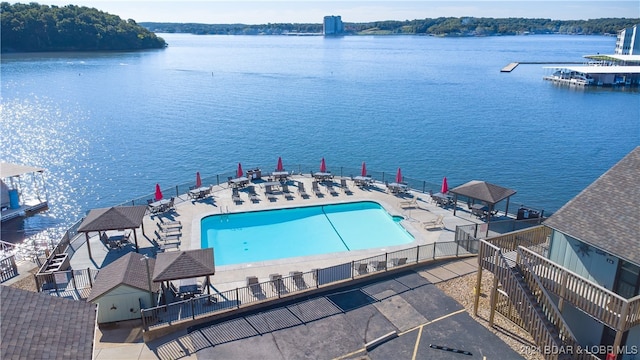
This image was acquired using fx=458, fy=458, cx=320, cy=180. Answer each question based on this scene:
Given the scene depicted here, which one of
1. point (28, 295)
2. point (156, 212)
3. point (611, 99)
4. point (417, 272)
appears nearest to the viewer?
point (28, 295)

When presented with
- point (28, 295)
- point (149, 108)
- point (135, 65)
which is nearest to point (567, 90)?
point (149, 108)

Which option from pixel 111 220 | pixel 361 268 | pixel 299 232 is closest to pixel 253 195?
pixel 299 232

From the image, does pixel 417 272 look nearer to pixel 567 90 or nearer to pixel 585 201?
pixel 585 201

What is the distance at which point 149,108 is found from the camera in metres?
73.2

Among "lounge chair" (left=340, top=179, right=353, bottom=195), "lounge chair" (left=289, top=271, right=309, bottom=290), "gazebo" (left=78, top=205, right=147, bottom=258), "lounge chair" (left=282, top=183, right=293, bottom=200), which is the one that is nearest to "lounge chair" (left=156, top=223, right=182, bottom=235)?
"gazebo" (left=78, top=205, right=147, bottom=258)

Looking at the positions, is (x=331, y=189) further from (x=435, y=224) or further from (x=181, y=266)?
(x=181, y=266)

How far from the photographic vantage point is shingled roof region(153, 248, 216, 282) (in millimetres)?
→ 16672

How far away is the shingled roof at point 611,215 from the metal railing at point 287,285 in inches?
245

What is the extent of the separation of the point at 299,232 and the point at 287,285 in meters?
8.20

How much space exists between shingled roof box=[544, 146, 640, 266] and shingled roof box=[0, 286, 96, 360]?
1445 cm

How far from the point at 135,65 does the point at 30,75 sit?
1223 inches

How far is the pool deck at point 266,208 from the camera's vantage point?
2094 cm

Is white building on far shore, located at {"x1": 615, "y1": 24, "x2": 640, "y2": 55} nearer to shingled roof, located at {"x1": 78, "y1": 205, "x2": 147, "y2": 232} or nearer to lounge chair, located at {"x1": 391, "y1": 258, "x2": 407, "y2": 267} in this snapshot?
lounge chair, located at {"x1": 391, "y1": 258, "x2": 407, "y2": 267}

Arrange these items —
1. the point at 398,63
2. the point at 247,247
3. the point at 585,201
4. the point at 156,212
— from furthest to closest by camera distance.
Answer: the point at 398,63
the point at 156,212
the point at 247,247
the point at 585,201
